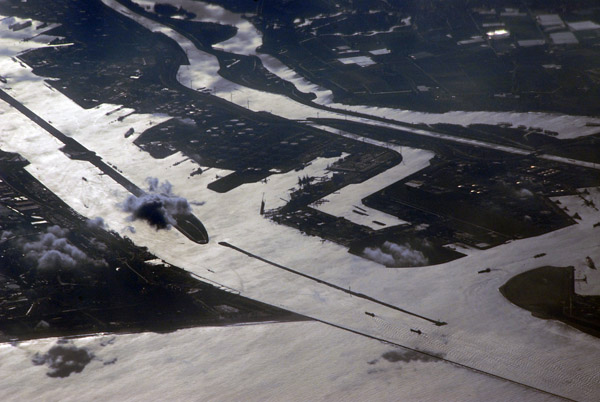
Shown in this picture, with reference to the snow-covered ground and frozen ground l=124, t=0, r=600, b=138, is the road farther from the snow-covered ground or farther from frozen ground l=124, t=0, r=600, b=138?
frozen ground l=124, t=0, r=600, b=138

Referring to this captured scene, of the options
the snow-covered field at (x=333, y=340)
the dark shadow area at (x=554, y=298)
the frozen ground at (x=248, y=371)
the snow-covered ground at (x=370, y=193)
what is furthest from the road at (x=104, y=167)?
the dark shadow area at (x=554, y=298)

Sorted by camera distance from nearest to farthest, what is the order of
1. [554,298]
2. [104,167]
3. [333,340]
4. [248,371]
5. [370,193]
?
1. [248,371]
2. [333,340]
3. [554,298]
4. [370,193]
5. [104,167]

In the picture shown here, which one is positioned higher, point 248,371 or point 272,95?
point 272,95

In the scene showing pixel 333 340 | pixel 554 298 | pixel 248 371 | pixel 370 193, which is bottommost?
pixel 248 371

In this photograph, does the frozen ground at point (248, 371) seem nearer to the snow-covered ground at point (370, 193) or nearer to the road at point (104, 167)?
the road at point (104, 167)

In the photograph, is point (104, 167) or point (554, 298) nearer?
point (554, 298)

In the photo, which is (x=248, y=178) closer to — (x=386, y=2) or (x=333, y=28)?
(x=333, y=28)

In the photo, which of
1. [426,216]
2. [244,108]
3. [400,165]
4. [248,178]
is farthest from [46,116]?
[426,216]

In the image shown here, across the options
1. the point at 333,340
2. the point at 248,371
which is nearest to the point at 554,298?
the point at 333,340

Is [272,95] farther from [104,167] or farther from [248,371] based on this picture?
[248,371]

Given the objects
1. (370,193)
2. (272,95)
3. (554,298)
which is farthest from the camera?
(272,95)

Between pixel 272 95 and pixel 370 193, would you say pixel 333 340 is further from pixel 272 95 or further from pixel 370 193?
pixel 272 95
